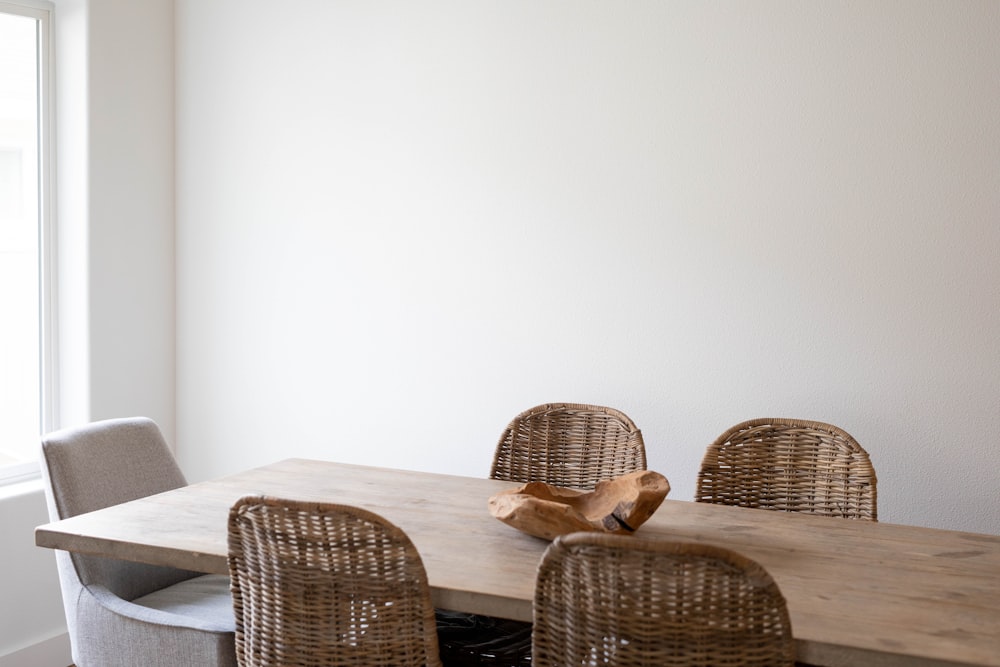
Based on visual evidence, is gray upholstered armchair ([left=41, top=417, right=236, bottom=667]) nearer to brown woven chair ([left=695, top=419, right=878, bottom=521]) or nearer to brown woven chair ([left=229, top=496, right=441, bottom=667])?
brown woven chair ([left=229, top=496, right=441, bottom=667])

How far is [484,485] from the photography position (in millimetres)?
2738

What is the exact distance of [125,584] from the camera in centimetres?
262

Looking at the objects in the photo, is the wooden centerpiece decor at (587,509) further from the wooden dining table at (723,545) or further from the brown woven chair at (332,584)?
the brown woven chair at (332,584)

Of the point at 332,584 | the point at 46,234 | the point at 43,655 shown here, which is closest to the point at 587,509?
the point at 332,584

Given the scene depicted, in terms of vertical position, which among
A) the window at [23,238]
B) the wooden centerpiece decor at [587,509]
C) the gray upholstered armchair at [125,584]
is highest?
the window at [23,238]

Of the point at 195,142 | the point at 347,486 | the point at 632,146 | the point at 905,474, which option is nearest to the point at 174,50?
the point at 195,142

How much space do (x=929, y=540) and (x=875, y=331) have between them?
2.74 feet

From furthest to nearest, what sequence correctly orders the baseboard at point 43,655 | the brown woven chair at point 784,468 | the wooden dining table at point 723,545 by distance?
1. the baseboard at point 43,655
2. the brown woven chair at point 784,468
3. the wooden dining table at point 723,545

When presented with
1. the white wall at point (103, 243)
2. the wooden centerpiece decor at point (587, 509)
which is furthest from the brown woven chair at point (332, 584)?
the white wall at point (103, 243)

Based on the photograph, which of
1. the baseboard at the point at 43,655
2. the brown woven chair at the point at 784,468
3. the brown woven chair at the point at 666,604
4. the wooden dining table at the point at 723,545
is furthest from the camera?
the baseboard at the point at 43,655

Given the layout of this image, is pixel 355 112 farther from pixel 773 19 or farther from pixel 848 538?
pixel 848 538

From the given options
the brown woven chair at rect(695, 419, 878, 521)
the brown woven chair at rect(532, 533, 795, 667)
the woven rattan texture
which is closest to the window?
the woven rattan texture

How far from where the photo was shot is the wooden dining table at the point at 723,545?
5.56 feet

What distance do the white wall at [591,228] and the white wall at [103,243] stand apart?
0.13 meters
